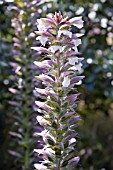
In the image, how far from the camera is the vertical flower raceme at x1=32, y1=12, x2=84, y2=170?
2379 millimetres

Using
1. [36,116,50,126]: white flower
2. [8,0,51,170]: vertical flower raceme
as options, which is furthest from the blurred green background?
[36,116,50,126]: white flower

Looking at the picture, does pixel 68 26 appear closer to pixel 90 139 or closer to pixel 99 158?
pixel 99 158

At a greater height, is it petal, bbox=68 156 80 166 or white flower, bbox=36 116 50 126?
white flower, bbox=36 116 50 126

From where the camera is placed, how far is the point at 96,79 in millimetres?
4719

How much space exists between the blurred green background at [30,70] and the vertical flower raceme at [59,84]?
1129 millimetres

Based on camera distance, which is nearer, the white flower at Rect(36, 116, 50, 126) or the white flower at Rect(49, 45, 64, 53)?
the white flower at Rect(49, 45, 64, 53)

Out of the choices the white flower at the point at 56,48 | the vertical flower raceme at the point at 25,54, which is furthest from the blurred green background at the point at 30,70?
the white flower at the point at 56,48

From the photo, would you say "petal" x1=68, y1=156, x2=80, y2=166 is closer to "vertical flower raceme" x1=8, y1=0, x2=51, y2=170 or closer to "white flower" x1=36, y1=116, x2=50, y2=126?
"white flower" x1=36, y1=116, x2=50, y2=126

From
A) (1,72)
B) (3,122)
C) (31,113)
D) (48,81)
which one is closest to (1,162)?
(3,122)

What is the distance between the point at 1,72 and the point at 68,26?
2427mm

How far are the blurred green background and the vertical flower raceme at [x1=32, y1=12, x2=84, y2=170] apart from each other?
1129mm

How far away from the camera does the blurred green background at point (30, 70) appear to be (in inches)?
142

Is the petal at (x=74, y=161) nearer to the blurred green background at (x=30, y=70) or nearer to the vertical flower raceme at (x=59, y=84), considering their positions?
the vertical flower raceme at (x=59, y=84)

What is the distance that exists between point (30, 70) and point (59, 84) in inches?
48.1
